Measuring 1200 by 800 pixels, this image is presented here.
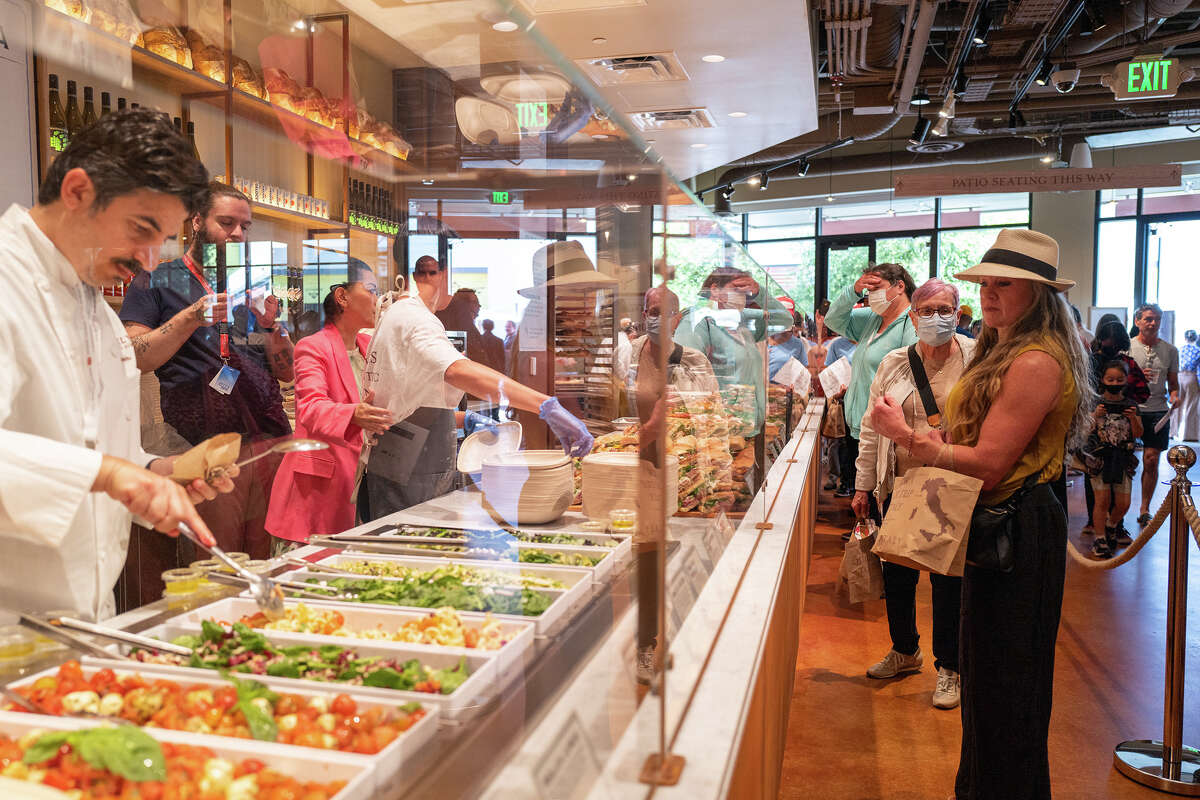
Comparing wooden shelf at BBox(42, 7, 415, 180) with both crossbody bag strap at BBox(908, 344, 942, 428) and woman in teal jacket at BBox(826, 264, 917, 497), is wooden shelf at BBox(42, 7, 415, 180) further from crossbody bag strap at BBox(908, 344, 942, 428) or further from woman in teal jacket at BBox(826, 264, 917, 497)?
woman in teal jacket at BBox(826, 264, 917, 497)

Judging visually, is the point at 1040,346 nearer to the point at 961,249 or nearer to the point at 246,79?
the point at 246,79

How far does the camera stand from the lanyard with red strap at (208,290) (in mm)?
1266

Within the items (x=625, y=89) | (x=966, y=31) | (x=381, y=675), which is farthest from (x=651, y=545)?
(x=966, y=31)

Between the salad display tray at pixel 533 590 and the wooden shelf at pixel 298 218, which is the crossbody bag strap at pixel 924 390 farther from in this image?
the wooden shelf at pixel 298 218

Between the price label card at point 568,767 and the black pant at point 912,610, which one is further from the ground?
the price label card at point 568,767

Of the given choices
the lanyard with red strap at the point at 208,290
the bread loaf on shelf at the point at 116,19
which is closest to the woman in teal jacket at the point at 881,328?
the lanyard with red strap at the point at 208,290

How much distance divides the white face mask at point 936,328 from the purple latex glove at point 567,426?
6.91 ft

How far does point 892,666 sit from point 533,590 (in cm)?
273

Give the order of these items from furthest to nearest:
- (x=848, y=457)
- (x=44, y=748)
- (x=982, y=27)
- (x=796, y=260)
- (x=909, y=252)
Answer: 1. (x=796, y=260)
2. (x=909, y=252)
3. (x=982, y=27)
4. (x=848, y=457)
5. (x=44, y=748)

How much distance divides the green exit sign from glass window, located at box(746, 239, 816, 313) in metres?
14.2

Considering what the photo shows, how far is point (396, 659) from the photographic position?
1.25 m

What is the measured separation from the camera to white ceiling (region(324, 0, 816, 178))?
125cm

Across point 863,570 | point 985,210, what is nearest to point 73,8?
point 863,570

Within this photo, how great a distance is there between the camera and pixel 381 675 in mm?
1145
